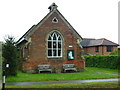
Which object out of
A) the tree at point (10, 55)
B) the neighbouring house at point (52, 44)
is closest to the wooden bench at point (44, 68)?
the neighbouring house at point (52, 44)

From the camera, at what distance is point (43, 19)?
25.9m

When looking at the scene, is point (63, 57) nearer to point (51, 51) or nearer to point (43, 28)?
point (51, 51)

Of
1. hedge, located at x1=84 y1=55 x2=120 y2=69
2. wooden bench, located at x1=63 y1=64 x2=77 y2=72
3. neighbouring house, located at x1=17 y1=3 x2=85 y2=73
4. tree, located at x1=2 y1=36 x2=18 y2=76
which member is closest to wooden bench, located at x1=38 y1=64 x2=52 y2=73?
neighbouring house, located at x1=17 y1=3 x2=85 y2=73

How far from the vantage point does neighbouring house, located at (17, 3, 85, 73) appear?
82.3 feet

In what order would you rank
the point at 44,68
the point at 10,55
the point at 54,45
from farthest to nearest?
the point at 54,45 → the point at 44,68 → the point at 10,55

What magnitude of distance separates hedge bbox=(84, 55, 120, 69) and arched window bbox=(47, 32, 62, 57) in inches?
305

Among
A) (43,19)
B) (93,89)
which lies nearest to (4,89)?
(93,89)

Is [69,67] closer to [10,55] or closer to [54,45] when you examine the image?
[54,45]

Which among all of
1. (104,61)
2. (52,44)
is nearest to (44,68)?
(52,44)

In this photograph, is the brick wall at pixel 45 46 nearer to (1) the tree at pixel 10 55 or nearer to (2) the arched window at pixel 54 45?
(2) the arched window at pixel 54 45

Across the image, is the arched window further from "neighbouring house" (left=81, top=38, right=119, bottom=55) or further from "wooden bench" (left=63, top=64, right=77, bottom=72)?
"neighbouring house" (left=81, top=38, right=119, bottom=55)

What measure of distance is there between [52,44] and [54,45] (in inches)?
12.0

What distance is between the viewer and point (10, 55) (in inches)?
787

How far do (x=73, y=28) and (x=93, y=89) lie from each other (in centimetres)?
1650
